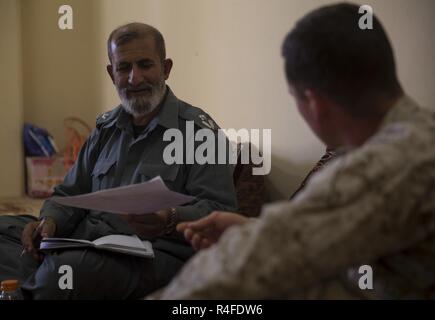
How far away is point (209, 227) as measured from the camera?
123cm

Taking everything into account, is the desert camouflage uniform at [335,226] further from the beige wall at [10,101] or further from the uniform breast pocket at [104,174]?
the beige wall at [10,101]

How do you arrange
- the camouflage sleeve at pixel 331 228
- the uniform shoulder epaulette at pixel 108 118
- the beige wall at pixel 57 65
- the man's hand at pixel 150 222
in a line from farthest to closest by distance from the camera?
the beige wall at pixel 57 65 → the uniform shoulder epaulette at pixel 108 118 → the man's hand at pixel 150 222 → the camouflage sleeve at pixel 331 228

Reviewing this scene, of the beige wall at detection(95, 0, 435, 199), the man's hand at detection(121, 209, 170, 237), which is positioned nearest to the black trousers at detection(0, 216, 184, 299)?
the man's hand at detection(121, 209, 170, 237)

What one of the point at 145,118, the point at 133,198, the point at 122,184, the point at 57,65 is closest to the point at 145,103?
the point at 145,118

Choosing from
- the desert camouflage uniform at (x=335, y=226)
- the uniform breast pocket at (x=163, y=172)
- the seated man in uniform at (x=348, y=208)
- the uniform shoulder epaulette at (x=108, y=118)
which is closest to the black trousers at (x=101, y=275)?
the uniform breast pocket at (x=163, y=172)

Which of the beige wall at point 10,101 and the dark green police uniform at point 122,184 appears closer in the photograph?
the dark green police uniform at point 122,184

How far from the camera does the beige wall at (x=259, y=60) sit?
2.30 m

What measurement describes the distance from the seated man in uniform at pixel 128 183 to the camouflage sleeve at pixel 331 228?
3.11ft

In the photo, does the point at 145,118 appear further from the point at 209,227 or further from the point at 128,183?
the point at 209,227

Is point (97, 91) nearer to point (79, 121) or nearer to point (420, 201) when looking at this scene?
point (79, 121)

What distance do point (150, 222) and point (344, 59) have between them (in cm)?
95

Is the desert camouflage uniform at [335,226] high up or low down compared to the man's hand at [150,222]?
up

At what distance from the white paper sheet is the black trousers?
0.31m
